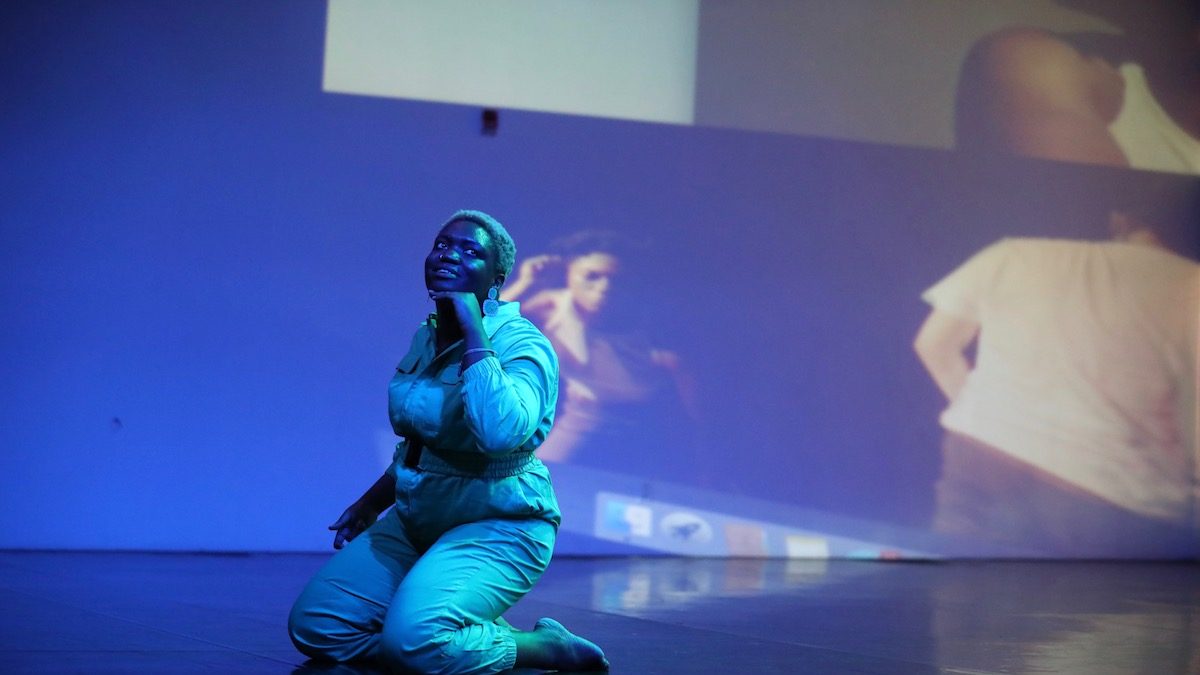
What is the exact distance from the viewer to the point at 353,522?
2961 millimetres

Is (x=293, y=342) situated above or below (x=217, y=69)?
below

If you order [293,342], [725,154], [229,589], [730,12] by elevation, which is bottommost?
[229,589]

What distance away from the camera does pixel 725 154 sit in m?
6.20

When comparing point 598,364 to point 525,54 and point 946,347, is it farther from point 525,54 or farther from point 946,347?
point 946,347

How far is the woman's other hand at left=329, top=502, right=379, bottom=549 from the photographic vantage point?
9.68 feet

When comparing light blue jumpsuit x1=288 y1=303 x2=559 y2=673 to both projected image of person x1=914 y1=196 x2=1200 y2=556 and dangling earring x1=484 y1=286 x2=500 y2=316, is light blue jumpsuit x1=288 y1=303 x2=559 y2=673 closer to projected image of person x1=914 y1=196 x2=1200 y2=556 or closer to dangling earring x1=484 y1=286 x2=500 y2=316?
dangling earring x1=484 y1=286 x2=500 y2=316

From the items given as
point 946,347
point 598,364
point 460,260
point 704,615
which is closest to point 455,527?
point 460,260

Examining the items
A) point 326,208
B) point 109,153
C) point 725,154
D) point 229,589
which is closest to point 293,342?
point 326,208

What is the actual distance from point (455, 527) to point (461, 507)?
0.18ft

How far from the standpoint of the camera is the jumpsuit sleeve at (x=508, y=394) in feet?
8.53

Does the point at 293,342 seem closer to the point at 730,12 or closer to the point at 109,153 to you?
the point at 109,153

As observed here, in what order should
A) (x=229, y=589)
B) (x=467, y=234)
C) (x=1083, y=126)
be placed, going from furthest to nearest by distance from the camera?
(x=1083, y=126) < (x=229, y=589) < (x=467, y=234)

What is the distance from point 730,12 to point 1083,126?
193cm

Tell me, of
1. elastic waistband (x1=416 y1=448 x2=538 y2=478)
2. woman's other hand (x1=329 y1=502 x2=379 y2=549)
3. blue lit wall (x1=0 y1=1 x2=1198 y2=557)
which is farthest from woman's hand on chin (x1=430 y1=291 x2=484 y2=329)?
blue lit wall (x1=0 y1=1 x2=1198 y2=557)
